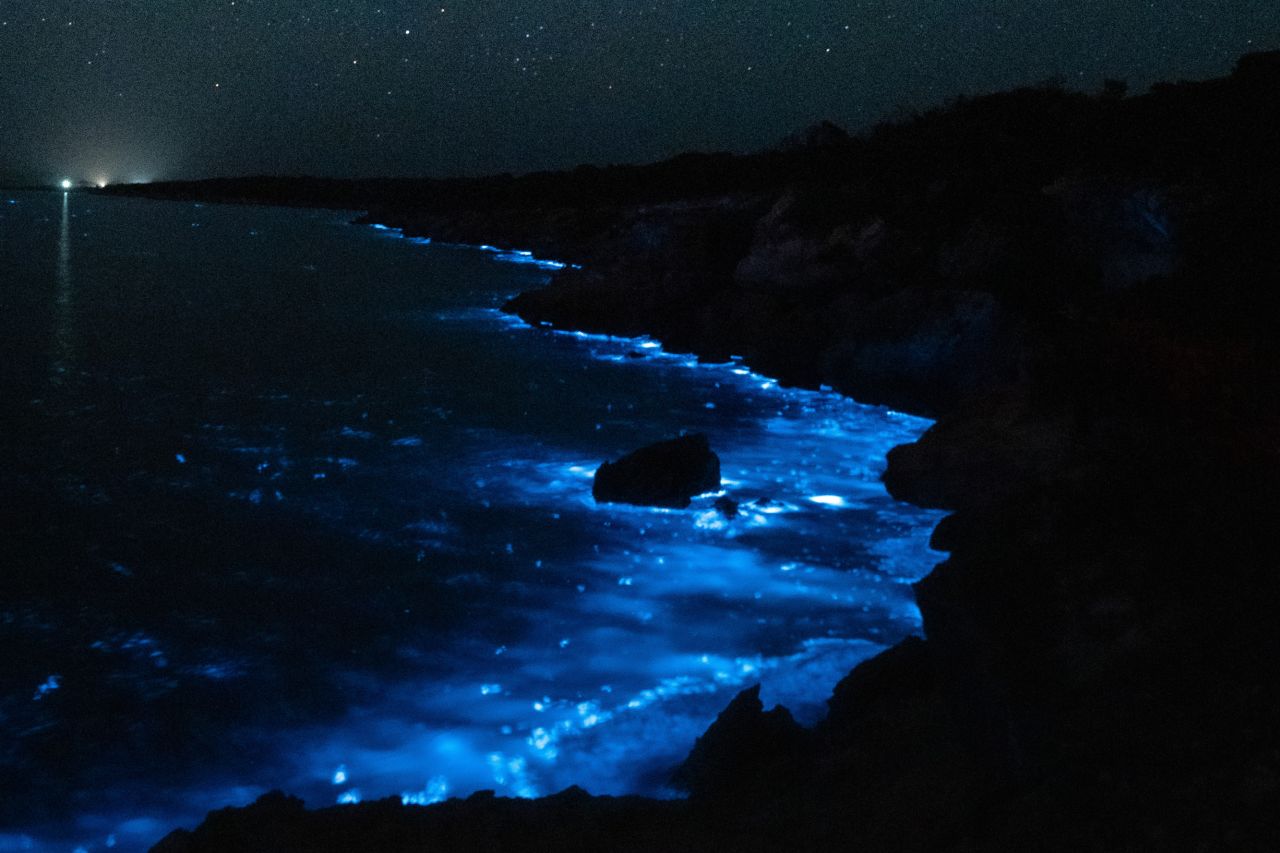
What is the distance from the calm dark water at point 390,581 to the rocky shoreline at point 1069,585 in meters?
0.93

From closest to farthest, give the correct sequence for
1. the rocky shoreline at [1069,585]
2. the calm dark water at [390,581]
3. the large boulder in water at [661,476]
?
the rocky shoreline at [1069,585]
the calm dark water at [390,581]
the large boulder in water at [661,476]

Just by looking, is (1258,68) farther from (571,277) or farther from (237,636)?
(237,636)

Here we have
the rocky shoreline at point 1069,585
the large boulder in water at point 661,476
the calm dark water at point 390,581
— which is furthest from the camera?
the large boulder in water at point 661,476

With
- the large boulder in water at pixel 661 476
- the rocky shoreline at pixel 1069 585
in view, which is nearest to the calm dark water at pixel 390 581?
the large boulder in water at pixel 661 476

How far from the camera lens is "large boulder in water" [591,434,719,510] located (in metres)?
12.5

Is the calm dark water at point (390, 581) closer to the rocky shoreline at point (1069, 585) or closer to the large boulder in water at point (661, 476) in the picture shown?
the large boulder in water at point (661, 476)

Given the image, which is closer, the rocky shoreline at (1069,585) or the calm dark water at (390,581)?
the rocky shoreline at (1069,585)

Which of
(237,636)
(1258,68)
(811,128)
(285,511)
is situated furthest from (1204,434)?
(811,128)

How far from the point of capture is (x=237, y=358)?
21.9m

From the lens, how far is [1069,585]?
5293 mm

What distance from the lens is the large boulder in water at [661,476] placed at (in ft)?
41.1

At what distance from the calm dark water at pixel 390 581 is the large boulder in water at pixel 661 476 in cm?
29

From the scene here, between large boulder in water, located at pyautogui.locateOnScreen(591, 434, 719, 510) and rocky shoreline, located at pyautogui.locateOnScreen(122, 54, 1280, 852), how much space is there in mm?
2266

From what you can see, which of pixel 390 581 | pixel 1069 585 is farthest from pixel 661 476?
pixel 1069 585
